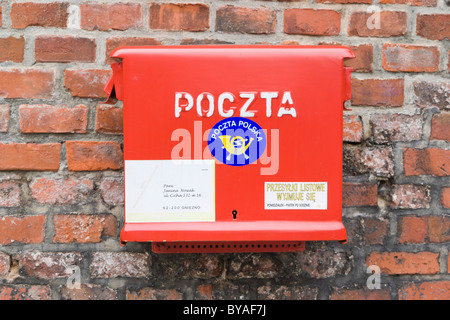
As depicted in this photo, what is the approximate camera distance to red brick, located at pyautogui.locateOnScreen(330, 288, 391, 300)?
959 millimetres

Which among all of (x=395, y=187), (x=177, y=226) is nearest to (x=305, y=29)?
(x=395, y=187)

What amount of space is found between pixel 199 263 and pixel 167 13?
62 cm

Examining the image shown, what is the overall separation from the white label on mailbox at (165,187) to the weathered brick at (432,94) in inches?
22.5

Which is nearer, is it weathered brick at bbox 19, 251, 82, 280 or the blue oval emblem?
the blue oval emblem

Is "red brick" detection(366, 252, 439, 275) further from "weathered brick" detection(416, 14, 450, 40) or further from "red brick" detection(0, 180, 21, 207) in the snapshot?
"red brick" detection(0, 180, 21, 207)

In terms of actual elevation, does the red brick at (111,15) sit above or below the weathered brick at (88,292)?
above

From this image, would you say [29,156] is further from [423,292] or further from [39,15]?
[423,292]

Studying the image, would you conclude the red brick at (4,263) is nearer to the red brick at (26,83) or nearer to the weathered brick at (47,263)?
the weathered brick at (47,263)

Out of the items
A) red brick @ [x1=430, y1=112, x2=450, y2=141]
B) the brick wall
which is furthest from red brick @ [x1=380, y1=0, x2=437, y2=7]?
red brick @ [x1=430, y1=112, x2=450, y2=141]

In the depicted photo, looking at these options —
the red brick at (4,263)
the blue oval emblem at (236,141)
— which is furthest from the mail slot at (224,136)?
the red brick at (4,263)

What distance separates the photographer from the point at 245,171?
74cm

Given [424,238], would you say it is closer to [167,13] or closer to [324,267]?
[324,267]

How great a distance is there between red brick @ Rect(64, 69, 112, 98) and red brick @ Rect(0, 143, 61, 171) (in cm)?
14

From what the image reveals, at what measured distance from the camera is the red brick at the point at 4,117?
2.98 ft
